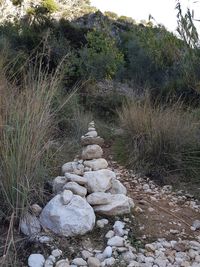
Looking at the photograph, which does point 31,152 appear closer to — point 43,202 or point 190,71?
point 43,202

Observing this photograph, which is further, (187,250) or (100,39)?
(100,39)

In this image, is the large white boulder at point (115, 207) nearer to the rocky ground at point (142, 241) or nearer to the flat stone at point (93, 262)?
the rocky ground at point (142, 241)

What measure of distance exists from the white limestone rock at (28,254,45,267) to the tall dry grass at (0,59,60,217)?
0.27 m

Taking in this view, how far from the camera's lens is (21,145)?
224 cm

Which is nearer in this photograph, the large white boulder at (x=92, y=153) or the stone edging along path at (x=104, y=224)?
the stone edging along path at (x=104, y=224)

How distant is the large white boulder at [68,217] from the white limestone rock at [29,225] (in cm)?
4

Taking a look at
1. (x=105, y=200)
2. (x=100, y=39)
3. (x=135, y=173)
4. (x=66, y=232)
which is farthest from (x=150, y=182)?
(x=100, y=39)

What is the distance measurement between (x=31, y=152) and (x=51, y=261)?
61 centimetres

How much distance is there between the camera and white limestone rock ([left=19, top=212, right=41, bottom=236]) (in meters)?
2.16

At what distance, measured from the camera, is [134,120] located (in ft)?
13.5

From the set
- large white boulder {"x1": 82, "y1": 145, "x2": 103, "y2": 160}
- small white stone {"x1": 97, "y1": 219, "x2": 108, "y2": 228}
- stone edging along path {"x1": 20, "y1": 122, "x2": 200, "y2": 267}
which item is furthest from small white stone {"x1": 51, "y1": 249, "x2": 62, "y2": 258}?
large white boulder {"x1": 82, "y1": 145, "x2": 103, "y2": 160}

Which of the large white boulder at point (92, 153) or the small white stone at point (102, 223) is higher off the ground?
the large white boulder at point (92, 153)

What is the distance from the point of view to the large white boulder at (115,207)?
246cm

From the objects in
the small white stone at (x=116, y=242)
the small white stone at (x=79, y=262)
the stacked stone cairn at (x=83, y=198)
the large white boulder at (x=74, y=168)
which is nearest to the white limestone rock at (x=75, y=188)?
the stacked stone cairn at (x=83, y=198)
